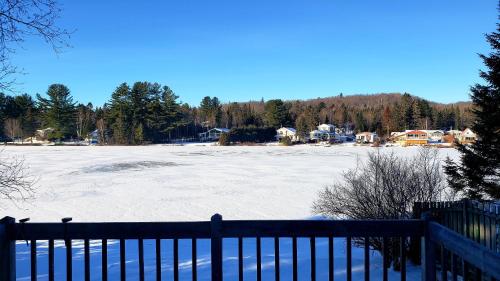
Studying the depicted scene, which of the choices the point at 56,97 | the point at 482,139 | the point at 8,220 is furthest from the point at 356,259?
the point at 56,97

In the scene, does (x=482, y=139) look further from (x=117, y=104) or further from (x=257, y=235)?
(x=117, y=104)

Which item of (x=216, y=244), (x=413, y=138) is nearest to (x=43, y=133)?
(x=413, y=138)

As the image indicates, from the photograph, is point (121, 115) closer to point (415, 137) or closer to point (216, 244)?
point (415, 137)

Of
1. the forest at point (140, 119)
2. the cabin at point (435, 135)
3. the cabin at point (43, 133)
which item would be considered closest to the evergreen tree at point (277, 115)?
the forest at point (140, 119)

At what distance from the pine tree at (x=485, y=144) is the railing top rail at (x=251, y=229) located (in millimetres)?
10366

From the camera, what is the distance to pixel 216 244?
323 cm

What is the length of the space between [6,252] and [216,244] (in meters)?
1.63

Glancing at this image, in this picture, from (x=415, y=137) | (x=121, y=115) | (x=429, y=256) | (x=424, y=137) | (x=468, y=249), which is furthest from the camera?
(x=121, y=115)

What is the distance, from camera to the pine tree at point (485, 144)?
12.1 meters

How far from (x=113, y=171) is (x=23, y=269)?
929 inches

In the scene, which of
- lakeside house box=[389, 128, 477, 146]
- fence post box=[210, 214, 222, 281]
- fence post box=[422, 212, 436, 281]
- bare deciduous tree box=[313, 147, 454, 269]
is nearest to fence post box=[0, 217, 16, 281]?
fence post box=[210, 214, 222, 281]

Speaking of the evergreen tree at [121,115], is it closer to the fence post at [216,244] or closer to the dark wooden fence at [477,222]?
the dark wooden fence at [477,222]

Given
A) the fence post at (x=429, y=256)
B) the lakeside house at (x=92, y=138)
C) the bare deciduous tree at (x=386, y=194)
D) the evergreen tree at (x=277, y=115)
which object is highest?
the evergreen tree at (x=277, y=115)

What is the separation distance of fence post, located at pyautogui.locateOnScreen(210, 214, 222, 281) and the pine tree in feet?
36.3
